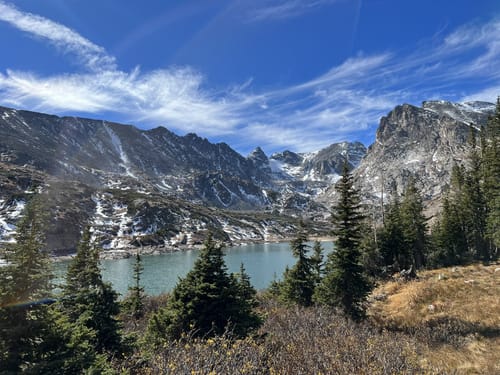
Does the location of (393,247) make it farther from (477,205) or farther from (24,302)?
(24,302)

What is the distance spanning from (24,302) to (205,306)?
6.72 metres

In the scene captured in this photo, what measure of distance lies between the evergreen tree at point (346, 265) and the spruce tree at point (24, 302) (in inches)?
629

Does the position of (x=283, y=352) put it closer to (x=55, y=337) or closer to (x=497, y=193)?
(x=55, y=337)

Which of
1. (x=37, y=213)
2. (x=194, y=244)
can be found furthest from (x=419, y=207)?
(x=194, y=244)

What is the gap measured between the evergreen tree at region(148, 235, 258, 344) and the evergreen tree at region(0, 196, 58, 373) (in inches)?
213

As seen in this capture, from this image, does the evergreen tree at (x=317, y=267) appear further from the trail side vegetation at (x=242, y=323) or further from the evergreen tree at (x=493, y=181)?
the evergreen tree at (x=493, y=181)

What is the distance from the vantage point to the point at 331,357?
259 inches

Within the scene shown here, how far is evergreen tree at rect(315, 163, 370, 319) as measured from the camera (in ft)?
62.0

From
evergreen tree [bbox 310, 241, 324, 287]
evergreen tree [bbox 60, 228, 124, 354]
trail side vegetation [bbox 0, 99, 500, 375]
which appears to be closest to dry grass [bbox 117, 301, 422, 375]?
trail side vegetation [bbox 0, 99, 500, 375]

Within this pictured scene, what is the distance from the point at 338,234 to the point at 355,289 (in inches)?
137

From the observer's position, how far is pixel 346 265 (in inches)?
761

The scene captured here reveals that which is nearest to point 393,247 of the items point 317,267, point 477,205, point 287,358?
point 477,205

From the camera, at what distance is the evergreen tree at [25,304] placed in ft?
20.7

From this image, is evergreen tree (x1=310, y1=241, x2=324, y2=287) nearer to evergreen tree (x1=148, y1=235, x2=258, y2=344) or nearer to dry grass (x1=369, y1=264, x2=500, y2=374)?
dry grass (x1=369, y1=264, x2=500, y2=374)
